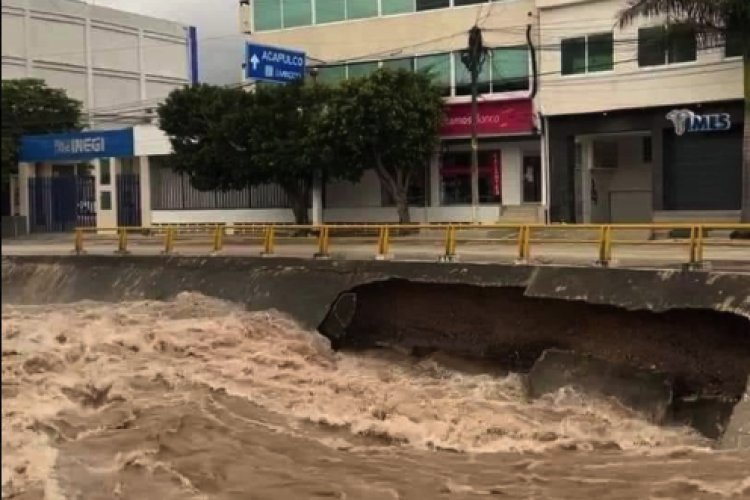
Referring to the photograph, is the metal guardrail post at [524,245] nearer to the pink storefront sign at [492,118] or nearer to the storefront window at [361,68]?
the pink storefront sign at [492,118]

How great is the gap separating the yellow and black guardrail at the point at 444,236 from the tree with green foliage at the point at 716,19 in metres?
2.92

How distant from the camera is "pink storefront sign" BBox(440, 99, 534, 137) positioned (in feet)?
110

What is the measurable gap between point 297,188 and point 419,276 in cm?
1767

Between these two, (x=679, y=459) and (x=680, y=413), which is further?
(x=680, y=413)

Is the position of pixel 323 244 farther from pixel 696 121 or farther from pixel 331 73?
pixel 331 73

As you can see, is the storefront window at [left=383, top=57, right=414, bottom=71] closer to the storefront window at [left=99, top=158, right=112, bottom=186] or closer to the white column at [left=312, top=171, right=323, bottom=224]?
the white column at [left=312, top=171, right=323, bottom=224]

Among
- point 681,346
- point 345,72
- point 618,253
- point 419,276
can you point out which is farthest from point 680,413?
point 345,72

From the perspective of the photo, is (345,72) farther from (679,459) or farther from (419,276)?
(679,459)

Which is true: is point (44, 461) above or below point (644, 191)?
below

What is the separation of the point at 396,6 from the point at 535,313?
22.1 m

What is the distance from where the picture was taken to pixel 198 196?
4103cm

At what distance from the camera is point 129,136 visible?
134ft

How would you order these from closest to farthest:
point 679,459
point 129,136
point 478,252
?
1. point 679,459
2. point 478,252
3. point 129,136

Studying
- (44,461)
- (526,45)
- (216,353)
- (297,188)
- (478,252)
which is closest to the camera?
(44,461)
